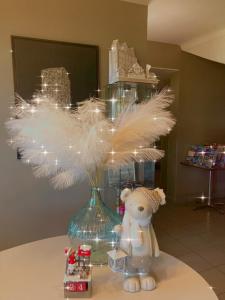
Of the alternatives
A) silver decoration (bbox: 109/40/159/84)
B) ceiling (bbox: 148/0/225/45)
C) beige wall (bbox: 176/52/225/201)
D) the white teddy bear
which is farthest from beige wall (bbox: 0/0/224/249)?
beige wall (bbox: 176/52/225/201)

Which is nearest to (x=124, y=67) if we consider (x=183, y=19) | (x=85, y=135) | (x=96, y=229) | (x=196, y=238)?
(x=183, y=19)

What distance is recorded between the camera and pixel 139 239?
978mm

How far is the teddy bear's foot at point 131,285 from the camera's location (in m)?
0.98

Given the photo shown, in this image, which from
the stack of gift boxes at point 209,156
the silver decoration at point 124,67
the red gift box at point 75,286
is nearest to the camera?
the red gift box at point 75,286

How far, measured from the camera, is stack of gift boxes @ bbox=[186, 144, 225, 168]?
3845 millimetres

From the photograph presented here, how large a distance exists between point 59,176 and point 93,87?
1338 millimetres

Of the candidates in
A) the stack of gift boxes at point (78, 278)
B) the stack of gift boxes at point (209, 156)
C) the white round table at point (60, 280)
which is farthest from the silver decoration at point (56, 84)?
the stack of gift boxes at point (209, 156)

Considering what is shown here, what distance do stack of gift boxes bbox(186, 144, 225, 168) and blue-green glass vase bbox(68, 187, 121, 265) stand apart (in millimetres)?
2976

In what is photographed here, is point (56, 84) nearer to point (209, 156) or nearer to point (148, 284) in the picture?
point (148, 284)

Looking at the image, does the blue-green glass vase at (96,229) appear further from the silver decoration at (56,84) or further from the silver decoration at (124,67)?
the silver decoration at (124,67)

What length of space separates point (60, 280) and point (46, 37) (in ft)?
5.94

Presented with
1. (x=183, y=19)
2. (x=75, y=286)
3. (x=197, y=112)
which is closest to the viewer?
(x=75, y=286)

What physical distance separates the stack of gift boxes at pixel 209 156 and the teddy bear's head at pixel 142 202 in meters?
3.07

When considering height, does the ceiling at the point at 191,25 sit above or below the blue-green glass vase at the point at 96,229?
above
